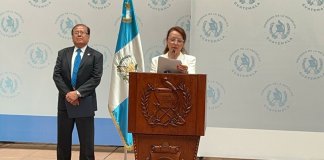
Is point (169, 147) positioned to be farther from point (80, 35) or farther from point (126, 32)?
point (126, 32)

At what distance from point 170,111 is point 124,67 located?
1842 millimetres

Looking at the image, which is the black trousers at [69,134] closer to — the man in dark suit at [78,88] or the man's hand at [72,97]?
the man in dark suit at [78,88]

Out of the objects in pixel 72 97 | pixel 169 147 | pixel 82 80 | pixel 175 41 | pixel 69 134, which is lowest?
pixel 69 134

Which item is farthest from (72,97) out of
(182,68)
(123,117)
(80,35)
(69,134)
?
(182,68)

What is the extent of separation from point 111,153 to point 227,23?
213 cm

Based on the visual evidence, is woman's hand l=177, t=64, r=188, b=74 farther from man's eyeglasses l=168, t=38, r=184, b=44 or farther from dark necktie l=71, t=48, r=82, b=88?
dark necktie l=71, t=48, r=82, b=88

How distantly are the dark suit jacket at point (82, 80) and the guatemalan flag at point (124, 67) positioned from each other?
382mm

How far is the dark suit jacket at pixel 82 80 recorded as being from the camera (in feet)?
13.9

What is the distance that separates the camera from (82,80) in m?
4.32

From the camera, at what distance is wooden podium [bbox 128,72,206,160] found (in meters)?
3.02

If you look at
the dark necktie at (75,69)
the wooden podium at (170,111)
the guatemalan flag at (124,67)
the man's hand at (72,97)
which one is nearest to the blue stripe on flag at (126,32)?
the guatemalan flag at (124,67)

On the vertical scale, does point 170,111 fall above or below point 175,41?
below

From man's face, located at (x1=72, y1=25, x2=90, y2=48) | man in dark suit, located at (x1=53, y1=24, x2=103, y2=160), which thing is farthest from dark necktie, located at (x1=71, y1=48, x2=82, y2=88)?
man's face, located at (x1=72, y1=25, x2=90, y2=48)

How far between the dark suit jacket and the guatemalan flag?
1.25 ft
